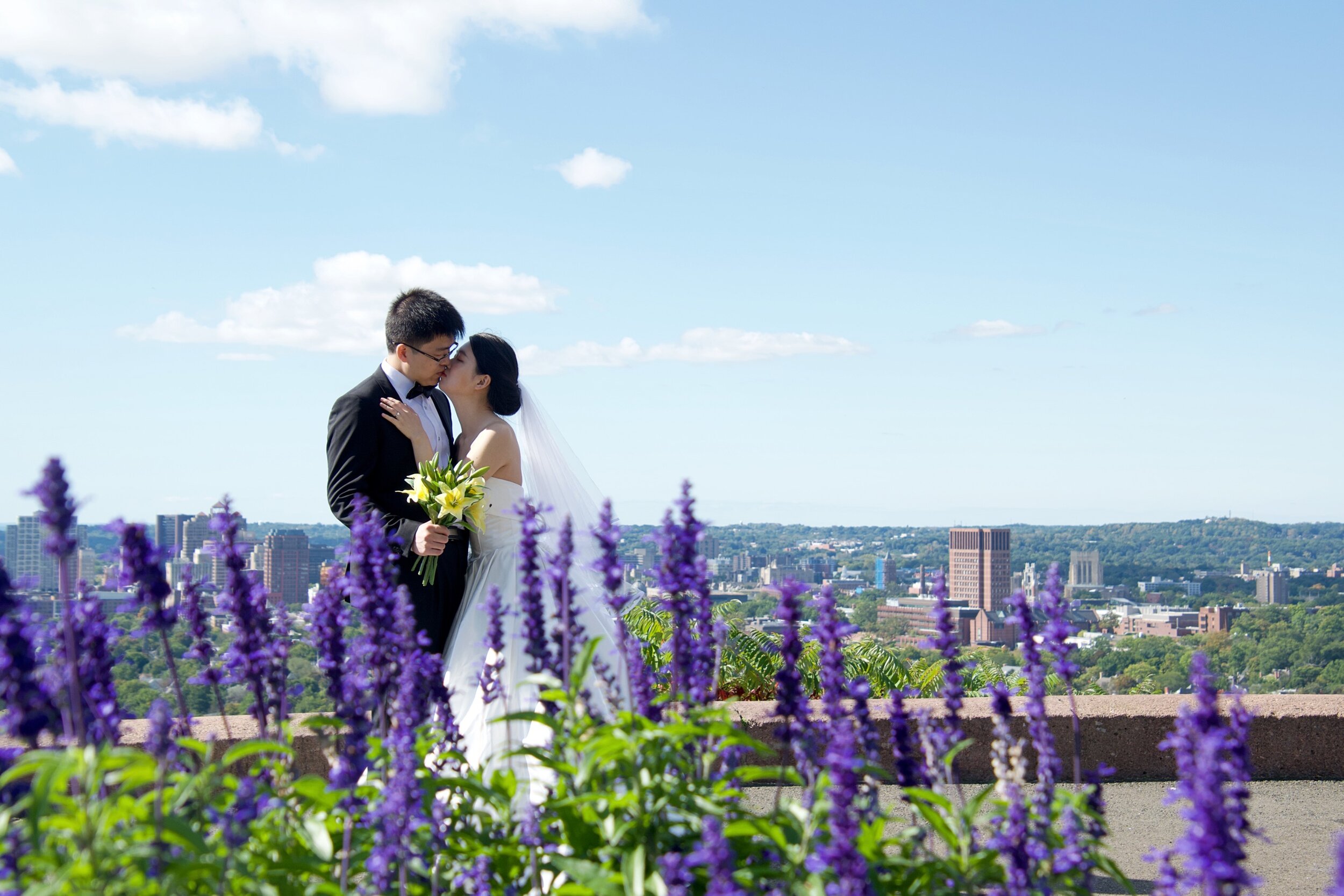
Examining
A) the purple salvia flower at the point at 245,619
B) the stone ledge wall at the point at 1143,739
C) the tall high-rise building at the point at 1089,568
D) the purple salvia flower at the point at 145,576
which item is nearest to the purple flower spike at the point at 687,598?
the purple salvia flower at the point at 245,619

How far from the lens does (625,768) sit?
248 centimetres

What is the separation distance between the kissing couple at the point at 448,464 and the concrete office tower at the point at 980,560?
1311 inches

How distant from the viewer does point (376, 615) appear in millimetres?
2732

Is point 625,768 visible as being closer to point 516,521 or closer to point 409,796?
point 409,796

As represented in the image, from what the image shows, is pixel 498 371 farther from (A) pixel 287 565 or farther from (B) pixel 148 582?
(B) pixel 148 582

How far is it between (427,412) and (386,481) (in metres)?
0.59

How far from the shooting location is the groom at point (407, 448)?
5.87 metres

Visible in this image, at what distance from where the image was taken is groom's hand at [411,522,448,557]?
557 centimetres

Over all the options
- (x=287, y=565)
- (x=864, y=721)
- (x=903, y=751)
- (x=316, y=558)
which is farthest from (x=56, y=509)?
(x=316, y=558)

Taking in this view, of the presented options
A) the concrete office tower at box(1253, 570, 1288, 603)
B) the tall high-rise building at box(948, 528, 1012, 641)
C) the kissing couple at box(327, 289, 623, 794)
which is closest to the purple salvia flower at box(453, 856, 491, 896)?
the kissing couple at box(327, 289, 623, 794)

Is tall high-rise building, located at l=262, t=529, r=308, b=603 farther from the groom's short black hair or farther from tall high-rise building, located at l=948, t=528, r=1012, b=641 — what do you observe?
tall high-rise building, located at l=948, t=528, r=1012, b=641

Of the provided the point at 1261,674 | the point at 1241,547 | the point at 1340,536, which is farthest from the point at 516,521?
the point at 1340,536

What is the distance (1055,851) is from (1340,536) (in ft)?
179

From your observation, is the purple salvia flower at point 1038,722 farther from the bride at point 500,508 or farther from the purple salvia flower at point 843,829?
the bride at point 500,508
